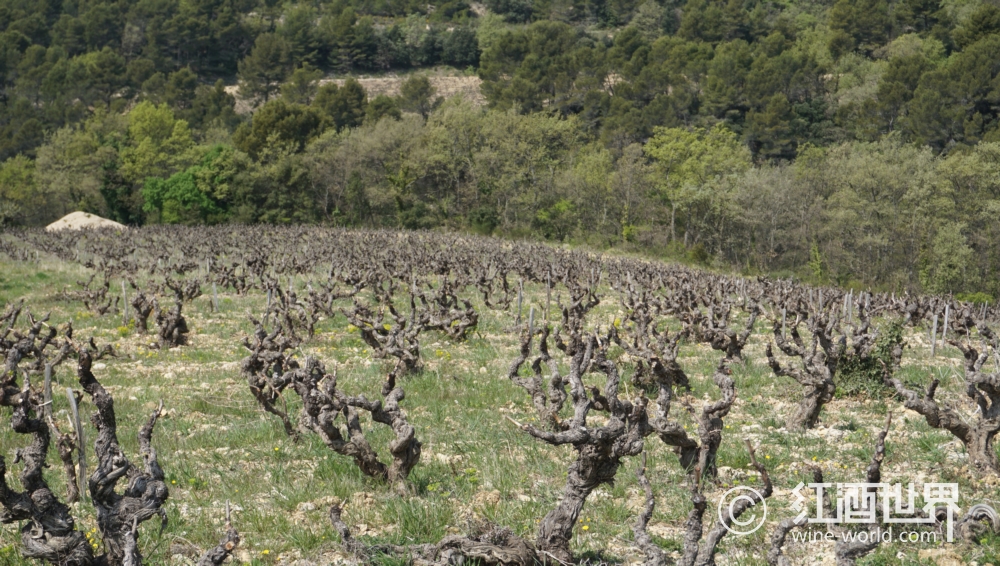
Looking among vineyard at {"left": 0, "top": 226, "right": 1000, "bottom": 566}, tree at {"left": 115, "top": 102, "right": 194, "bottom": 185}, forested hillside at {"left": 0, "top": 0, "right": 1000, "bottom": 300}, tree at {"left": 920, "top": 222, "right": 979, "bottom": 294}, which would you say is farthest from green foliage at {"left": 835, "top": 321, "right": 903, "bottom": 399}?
tree at {"left": 115, "top": 102, "right": 194, "bottom": 185}

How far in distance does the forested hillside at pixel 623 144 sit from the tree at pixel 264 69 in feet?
0.93

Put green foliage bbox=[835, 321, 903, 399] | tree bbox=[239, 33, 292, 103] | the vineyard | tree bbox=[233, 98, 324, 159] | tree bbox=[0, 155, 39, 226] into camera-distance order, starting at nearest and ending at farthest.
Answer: the vineyard < green foliage bbox=[835, 321, 903, 399] < tree bbox=[233, 98, 324, 159] < tree bbox=[0, 155, 39, 226] < tree bbox=[239, 33, 292, 103]

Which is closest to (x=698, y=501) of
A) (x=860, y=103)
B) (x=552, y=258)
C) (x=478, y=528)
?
(x=478, y=528)

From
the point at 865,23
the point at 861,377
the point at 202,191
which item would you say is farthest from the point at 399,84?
the point at 861,377

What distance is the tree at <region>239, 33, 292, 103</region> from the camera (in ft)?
338

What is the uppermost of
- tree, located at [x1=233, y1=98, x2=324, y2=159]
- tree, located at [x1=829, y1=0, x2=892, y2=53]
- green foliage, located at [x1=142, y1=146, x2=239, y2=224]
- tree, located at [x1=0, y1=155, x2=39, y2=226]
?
tree, located at [x1=829, y1=0, x2=892, y2=53]

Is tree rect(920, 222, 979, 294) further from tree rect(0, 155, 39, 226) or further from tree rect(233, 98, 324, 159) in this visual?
tree rect(0, 155, 39, 226)

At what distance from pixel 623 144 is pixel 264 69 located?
52.1 meters

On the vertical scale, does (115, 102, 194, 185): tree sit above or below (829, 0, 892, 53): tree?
below

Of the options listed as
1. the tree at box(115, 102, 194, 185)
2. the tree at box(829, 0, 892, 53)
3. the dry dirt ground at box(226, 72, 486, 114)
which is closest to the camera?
the tree at box(115, 102, 194, 185)

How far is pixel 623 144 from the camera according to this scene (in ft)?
241

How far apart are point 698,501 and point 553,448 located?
4069 mm

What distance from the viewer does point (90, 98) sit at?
96.3m

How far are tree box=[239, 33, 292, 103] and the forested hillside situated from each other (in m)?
0.28
